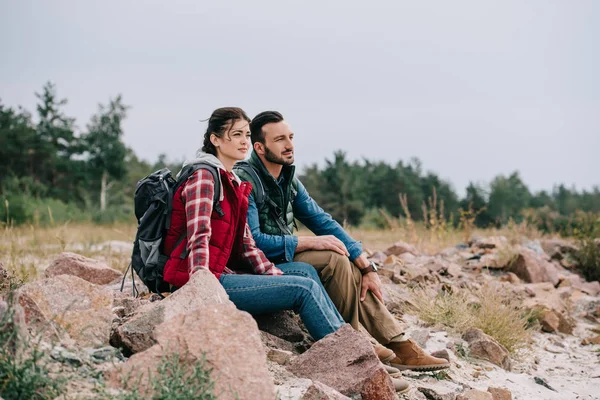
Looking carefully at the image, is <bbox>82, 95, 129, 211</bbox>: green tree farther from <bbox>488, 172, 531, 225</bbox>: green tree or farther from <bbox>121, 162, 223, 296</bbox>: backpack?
<bbox>121, 162, 223, 296</bbox>: backpack

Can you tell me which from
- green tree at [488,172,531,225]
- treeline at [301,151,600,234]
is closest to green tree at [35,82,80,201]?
treeline at [301,151,600,234]

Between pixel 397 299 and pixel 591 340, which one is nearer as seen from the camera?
pixel 397 299

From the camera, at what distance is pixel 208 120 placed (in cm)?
395

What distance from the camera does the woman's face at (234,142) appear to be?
385cm

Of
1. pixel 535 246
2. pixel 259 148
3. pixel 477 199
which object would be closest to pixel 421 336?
pixel 259 148

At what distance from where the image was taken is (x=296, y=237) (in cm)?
419

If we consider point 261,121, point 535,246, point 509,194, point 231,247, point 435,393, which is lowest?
point 509,194

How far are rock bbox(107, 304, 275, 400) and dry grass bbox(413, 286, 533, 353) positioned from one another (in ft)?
11.1

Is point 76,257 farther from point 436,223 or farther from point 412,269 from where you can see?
point 436,223

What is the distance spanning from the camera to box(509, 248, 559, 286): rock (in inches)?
358

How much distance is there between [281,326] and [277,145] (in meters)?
1.26

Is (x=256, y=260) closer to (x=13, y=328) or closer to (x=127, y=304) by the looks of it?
(x=127, y=304)

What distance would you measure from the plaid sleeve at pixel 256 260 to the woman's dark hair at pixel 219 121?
0.57m

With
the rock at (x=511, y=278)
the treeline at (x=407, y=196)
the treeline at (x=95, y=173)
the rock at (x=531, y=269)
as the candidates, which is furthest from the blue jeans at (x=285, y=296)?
the treeline at (x=95, y=173)
